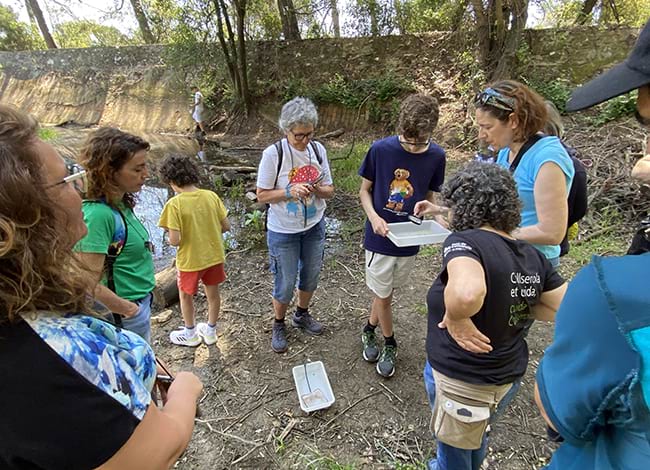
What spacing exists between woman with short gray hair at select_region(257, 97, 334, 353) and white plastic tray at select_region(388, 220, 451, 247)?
0.61 meters

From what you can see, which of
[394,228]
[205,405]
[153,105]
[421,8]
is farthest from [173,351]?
[153,105]

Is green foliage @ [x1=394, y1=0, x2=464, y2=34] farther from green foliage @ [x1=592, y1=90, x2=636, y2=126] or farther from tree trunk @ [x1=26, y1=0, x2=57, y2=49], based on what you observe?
tree trunk @ [x1=26, y1=0, x2=57, y2=49]

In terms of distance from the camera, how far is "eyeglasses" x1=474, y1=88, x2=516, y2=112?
1872 mm

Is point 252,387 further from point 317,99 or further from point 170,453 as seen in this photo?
point 317,99

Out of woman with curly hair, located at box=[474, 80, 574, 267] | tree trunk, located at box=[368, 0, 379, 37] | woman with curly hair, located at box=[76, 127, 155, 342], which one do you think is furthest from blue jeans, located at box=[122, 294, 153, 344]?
tree trunk, located at box=[368, 0, 379, 37]

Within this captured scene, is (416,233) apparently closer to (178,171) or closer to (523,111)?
(523,111)

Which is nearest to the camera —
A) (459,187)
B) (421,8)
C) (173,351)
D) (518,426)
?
(459,187)

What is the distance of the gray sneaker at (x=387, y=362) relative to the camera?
2.63m

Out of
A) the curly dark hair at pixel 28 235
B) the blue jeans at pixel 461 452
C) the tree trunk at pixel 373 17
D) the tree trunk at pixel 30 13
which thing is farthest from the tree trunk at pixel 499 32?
the tree trunk at pixel 30 13

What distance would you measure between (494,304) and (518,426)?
1456 millimetres

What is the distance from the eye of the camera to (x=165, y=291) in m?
3.72

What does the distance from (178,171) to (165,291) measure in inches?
62.7

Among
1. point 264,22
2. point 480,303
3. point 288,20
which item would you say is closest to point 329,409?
point 480,303

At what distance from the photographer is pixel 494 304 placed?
133 cm
